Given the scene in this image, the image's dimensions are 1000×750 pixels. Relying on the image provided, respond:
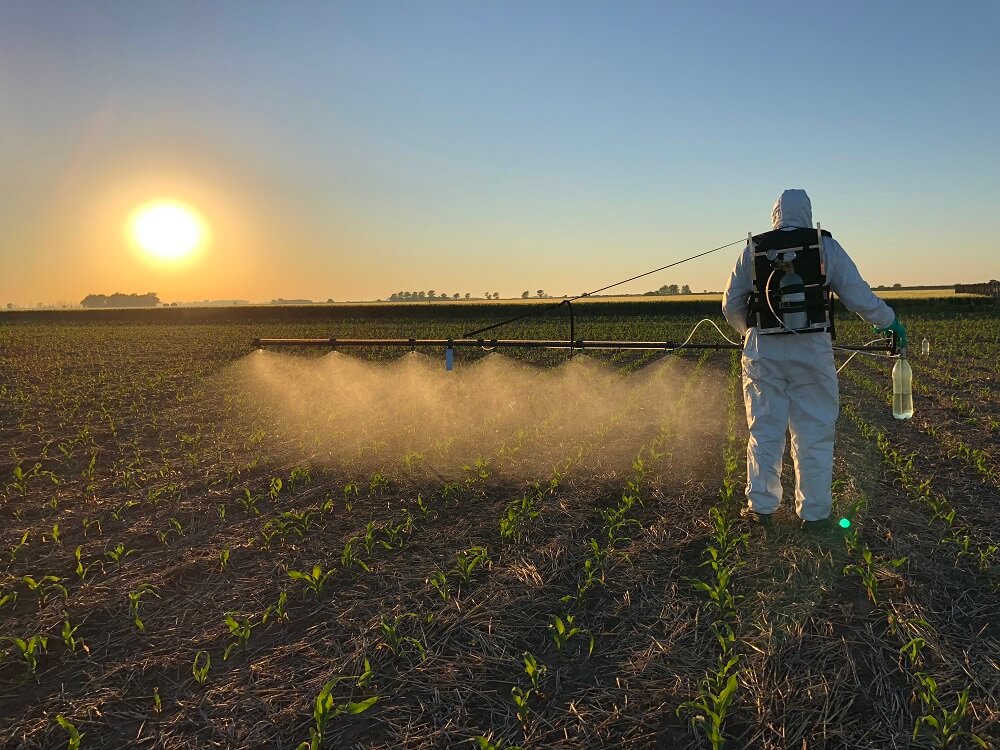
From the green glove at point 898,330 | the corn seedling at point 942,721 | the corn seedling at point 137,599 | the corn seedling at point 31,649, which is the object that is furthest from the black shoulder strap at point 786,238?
the corn seedling at point 31,649

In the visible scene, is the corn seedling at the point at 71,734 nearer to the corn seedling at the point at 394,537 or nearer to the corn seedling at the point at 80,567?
the corn seedling at the point at 80,567

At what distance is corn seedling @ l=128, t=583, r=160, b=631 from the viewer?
146 inches

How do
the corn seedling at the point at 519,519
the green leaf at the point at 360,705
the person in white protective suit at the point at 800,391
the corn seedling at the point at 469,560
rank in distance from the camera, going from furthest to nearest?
the corn seedling at the point at 519,519, the person in white protective suit at the point at 800,391, the corn seedling at the point at 469,560, the green leaf at the point at 360,705

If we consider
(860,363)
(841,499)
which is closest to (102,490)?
(841,499)

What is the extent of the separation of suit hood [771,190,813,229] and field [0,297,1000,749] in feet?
8.15

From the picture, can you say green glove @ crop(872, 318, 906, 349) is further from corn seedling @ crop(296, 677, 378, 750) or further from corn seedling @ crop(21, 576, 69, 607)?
corn seedling @ crop(21, 576, 69, 607)

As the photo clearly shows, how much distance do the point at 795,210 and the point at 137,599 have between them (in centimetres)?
562

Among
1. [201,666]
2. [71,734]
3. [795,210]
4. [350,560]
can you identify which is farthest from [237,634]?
[795,210]

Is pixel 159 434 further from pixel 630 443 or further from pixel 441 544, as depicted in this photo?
pixel 630 443

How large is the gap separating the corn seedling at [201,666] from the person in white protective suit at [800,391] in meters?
4.03

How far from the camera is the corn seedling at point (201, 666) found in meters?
3.14

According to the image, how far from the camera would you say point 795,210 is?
4.82m

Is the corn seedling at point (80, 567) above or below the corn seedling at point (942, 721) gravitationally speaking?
above

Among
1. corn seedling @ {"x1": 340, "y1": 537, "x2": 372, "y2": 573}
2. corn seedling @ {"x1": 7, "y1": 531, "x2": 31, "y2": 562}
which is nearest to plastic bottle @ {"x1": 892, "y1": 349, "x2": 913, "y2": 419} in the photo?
corn seedling @ {"x1": 340, "y1": 537, "x2": 372, "y2": 573}
